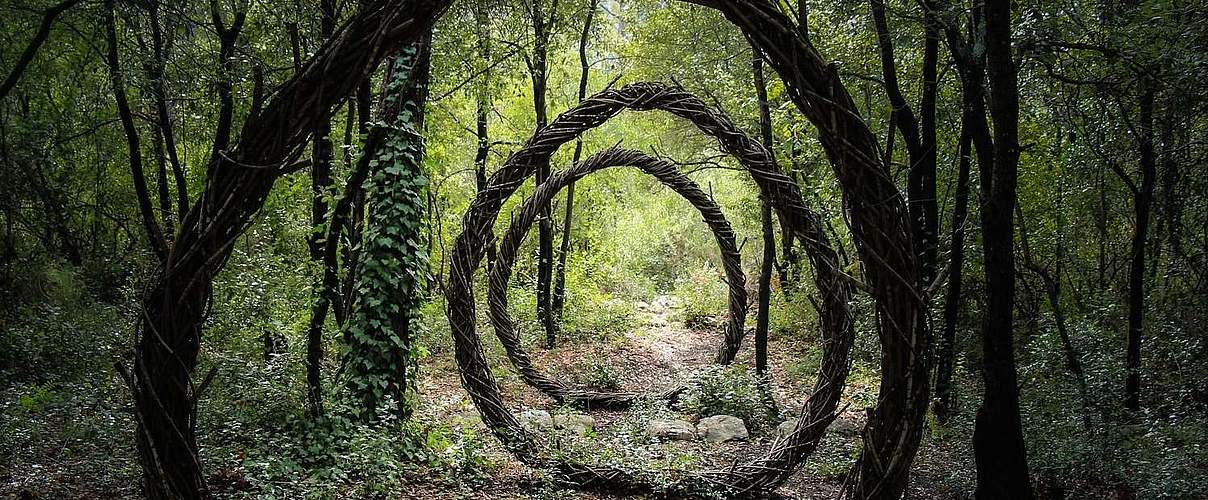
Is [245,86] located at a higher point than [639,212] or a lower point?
lower

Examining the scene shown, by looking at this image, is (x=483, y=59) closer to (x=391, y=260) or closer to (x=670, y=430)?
(x=391, y=260)

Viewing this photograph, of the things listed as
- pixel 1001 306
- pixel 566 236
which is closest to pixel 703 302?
pixel 566 236

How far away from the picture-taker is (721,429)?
777 centimetres

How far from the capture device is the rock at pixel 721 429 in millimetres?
7598

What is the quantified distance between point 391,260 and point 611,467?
222 cm

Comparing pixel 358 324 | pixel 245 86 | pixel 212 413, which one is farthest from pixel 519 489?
pixel 245 86

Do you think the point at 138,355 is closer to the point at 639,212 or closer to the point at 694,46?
the point at 694,46

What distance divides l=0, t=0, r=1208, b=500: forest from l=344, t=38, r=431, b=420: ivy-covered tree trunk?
1.0 inches

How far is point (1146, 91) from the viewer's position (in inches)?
181

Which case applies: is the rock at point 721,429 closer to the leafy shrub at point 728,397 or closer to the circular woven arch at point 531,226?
the leafy shrub at point 728,397

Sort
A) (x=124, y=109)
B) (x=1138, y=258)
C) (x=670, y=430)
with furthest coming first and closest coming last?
(x=670, y=430) → (x=124, y=109) → (x=1138, y=258)

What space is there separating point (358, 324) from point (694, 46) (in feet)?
26.8

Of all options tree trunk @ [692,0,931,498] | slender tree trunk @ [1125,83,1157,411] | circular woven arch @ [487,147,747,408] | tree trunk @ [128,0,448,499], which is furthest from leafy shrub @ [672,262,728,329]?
tree trunk @ [128,0,448,499]

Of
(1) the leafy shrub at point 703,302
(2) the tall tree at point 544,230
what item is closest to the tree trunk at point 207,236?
(2) the tall tree at point 544,230
